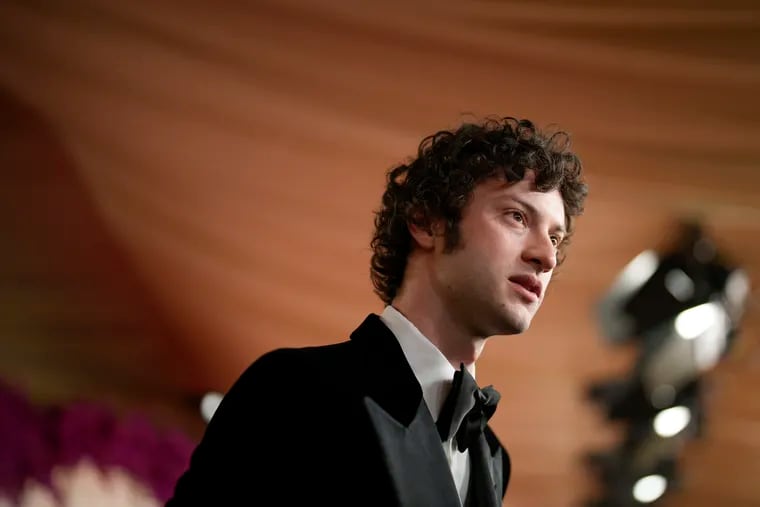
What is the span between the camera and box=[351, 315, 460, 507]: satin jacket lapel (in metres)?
1.01

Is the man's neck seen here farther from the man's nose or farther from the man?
the man's nose

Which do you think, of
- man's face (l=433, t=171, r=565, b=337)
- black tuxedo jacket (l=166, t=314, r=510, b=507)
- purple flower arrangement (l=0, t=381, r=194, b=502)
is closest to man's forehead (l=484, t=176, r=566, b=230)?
man's face (l=433, t=171, r=565, b=337)

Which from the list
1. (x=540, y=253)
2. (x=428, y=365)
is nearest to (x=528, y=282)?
(x=540, y=253)

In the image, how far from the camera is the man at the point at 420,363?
3.25ft

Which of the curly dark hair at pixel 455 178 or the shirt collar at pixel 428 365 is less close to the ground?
the curly dark hair at pixel 455 178

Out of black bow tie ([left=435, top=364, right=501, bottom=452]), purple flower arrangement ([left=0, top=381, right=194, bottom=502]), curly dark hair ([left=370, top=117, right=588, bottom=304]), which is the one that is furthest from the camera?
purple flower arrangement ([left=0, top=381, right=194, bottom=502])

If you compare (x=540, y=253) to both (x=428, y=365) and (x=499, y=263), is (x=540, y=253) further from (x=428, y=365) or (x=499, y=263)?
(x=428, y=365)

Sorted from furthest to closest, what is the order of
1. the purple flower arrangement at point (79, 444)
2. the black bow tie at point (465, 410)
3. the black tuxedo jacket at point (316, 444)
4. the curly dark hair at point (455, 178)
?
the purple flower arrangement at point (79, 444)
the curly dark hair at point (455, 178)
the black bow tie at point (465, 410)
the black tuxedo jacket at point (316, 444)

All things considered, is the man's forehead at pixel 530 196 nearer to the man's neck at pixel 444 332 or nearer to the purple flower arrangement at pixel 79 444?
the man's neck at pixel 444 332

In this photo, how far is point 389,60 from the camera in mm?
2619

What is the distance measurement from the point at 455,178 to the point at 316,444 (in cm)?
43

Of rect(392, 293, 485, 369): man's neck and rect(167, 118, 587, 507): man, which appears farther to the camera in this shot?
rect(392, 293, 485, 369): man's neck

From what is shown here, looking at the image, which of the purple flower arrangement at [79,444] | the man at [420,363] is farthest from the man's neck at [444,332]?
the purple flower arrangement at [79,444]

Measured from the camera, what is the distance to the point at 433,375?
3.77 feet
